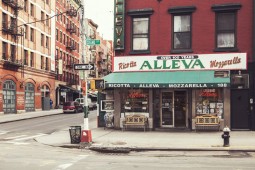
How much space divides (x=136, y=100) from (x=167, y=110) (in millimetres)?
1804

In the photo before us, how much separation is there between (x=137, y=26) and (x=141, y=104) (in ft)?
14.4

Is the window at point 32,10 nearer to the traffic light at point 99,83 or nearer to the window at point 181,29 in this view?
the window at point 181,29

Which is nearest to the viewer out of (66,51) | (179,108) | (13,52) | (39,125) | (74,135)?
(74,135)

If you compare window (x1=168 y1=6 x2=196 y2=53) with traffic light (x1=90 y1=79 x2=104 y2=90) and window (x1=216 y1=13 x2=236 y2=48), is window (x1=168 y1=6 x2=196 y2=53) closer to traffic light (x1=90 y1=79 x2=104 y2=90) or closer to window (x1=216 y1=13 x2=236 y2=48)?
window (x1=216 y1=13 x2=236 y2=48)

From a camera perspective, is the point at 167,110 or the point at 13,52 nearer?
the point at 167,110

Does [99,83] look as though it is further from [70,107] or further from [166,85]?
[70,107]

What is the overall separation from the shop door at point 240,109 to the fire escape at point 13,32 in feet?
86.5

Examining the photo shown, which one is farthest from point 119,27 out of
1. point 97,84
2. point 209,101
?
point 209,101

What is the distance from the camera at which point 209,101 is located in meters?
20.7

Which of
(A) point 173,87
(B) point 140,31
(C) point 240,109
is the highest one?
(B) point 140,31

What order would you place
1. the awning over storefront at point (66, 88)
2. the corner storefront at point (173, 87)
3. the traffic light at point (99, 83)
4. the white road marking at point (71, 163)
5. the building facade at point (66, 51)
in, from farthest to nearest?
the awning over storefront at point (66, 88), the building facade at point (66, 51), the corner storefront at point (173, 87), the traffic light at point (99, 83), the white road marking at point (71, 163)

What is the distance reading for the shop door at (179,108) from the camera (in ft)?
70.4

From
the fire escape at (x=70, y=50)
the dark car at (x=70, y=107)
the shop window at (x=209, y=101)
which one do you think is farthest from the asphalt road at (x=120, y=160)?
the fire escape at (x=70, y=50)

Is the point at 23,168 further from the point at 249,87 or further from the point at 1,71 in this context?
the point at 1,71
